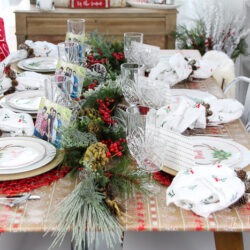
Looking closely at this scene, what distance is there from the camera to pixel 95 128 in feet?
4.30

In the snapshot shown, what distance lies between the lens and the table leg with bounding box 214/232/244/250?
125cm

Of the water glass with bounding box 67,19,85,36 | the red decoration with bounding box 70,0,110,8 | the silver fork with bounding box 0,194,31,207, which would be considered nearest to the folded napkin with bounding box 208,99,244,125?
the silver fork with bounding box 0,194,31,207

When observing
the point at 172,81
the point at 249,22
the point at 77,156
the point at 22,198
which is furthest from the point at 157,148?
the point at 249,22

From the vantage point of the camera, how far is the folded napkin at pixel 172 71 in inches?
79.3

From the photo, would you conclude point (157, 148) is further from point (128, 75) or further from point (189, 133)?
point (128, 75)

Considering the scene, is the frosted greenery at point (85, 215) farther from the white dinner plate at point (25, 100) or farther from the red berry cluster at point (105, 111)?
the white dinner plate at point (25, 100)

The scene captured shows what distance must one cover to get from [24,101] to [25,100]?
0.01 meters

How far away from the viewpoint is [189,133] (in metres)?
1.52

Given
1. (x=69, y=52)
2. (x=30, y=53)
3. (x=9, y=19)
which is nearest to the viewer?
(x=69, y=52)

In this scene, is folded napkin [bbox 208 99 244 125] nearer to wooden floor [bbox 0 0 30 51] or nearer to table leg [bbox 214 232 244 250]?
table leg [bbox 214 232 244 250]

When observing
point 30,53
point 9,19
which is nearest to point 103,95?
point 30,53

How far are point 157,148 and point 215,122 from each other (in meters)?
0.52

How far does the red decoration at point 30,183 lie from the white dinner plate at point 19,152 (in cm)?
5

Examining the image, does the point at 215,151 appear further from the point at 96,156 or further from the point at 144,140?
the point at 96,156
